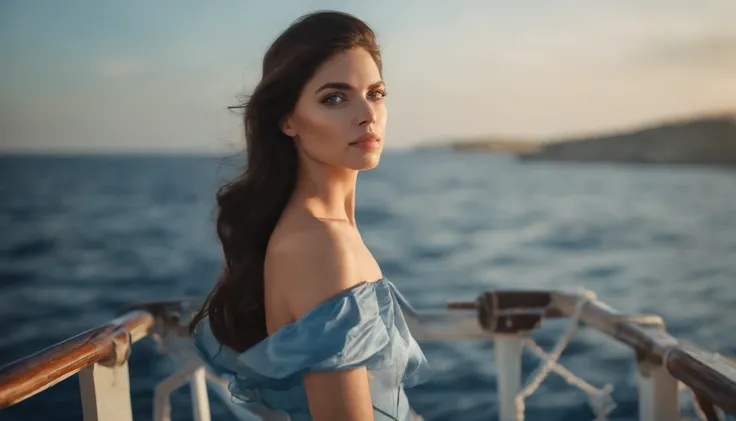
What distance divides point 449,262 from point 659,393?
1888 centimetres

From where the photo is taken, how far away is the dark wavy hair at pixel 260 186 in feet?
5.40

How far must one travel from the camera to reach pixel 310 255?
1.45 metres

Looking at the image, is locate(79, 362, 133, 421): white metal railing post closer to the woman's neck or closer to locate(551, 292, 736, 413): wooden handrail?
the woman's neck

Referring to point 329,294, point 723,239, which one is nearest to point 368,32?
point 329,294

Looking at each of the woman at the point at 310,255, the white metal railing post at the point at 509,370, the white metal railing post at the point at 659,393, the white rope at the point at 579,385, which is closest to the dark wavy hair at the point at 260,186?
the woman at the point at 310,255

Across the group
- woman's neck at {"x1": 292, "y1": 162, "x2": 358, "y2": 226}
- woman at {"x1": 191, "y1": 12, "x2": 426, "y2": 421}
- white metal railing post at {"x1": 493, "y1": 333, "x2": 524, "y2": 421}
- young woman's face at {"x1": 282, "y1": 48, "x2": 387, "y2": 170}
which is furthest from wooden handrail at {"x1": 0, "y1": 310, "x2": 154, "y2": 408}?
white metal railing post at {"x1": 493, "y1": 333, "x2": 524, "y2": 421}

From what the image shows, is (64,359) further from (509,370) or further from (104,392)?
(509,370)

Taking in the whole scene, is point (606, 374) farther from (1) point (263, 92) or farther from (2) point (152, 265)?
(2) point (152, 265)

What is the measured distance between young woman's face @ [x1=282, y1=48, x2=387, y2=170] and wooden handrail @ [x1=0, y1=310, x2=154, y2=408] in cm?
80

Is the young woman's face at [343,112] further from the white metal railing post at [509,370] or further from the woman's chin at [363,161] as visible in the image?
the white metal railing post at [509,370]

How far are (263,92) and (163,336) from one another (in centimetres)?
129

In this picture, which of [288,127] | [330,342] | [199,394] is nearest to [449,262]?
[199,394]

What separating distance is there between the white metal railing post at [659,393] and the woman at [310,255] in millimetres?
854

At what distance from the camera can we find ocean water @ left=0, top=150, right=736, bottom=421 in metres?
8.37
